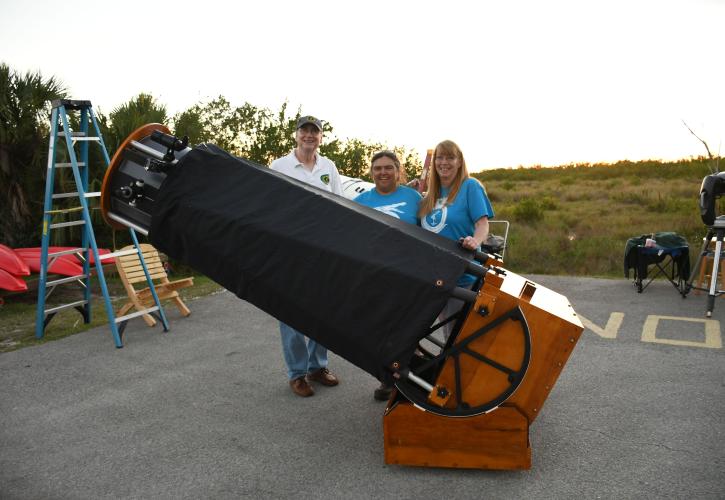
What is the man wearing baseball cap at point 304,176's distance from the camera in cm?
437

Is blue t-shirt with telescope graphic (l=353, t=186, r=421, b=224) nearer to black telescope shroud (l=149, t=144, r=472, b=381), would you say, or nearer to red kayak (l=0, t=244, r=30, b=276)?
black telescope shroud (l=149, t=144, r=472, b=381)

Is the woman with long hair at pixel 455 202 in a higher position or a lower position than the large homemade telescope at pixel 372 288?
higher

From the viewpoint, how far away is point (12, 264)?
779 cm

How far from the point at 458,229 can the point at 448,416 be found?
125 centimetres

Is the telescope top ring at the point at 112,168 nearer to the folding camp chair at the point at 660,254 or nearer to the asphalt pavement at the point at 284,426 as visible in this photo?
the asphalt pavement at the point at 284,426

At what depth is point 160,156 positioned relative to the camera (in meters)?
3.27

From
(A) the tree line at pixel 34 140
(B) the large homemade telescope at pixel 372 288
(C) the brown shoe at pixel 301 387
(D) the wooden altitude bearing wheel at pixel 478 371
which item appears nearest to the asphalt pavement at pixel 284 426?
(C) the brown shoe at pixel 301 387

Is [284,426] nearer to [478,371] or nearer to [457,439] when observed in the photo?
[457,439]

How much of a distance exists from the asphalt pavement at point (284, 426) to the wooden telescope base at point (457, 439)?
81mm

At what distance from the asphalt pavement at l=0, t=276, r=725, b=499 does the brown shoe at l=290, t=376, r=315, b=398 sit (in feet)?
0.20

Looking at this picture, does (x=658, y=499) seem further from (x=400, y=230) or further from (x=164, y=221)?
(x=164, y=221)

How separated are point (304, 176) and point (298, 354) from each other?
4.51 feet

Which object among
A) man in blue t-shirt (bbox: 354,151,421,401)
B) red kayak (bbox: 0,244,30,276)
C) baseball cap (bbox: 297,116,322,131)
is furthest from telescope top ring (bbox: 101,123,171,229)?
red kayak (bbox: 0,244,30,276)

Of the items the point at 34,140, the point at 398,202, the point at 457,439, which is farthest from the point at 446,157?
the point at 34,140
